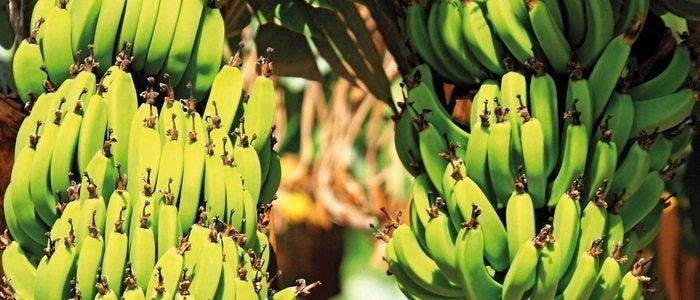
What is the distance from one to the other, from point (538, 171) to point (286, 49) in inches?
33.8

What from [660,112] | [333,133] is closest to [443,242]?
[660,112]

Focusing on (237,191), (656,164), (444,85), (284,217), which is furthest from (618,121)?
(284,217)

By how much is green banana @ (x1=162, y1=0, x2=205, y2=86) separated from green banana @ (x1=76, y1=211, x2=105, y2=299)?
0.32 meters

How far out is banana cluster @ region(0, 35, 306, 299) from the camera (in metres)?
2.06

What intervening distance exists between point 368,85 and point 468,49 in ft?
1.96

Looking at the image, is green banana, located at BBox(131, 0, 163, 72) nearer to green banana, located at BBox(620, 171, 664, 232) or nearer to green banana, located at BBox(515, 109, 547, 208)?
green banana, located at BBox(515, 109, 547, 208)

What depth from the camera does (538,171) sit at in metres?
2.43

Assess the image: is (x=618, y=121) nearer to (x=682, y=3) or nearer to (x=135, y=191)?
(x=682, y=3)

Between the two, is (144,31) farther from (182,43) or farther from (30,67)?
(30,67)

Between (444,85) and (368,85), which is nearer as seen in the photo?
(444,85)

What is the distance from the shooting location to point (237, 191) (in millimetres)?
2166

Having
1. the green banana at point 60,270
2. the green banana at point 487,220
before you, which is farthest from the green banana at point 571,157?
the green banana at point 60,270

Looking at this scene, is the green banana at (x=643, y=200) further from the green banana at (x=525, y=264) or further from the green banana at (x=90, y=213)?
the green banana at (x=90, y=213)

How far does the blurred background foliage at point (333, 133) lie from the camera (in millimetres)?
2949
